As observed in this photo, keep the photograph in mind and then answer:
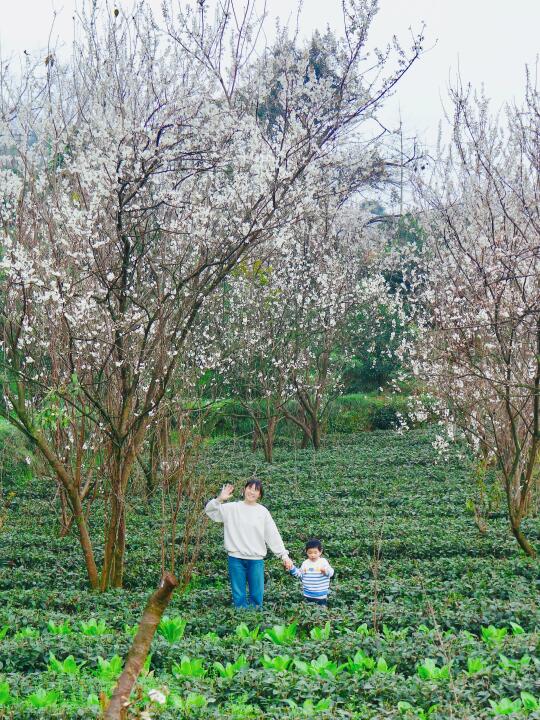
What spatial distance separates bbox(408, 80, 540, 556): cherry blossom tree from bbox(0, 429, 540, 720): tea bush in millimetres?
1156

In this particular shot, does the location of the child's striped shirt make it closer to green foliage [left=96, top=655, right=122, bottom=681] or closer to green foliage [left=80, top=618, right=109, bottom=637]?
green foliage [left=80, top=618, right=109, bottom=637]

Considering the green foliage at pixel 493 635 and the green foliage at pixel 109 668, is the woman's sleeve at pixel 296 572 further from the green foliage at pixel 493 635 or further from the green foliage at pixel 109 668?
the green foliage at pixel 109 668

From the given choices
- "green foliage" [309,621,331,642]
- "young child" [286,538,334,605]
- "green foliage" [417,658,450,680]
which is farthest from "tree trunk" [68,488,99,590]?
"green foliage" [417,658,450,680]

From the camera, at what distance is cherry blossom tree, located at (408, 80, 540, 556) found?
23.7 ft

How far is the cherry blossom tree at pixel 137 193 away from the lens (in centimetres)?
650

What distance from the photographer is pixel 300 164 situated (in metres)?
6.71

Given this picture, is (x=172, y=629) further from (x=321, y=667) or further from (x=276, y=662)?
(x=321, y=667)

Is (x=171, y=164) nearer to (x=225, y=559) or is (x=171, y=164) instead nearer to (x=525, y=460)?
(x=225, y=559)

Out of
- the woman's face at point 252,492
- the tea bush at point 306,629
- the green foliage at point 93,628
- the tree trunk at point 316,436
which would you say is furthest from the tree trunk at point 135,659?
the tree trunk at point 316,436

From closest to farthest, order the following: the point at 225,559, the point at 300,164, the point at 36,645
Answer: the point at 36,645 → the point at 300,164 → the point at 225,559

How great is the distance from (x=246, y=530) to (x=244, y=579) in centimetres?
42

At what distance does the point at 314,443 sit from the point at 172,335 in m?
11.9

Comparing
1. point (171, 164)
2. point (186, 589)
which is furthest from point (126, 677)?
point (171, 164)

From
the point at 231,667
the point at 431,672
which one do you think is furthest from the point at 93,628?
the point at 431,672
